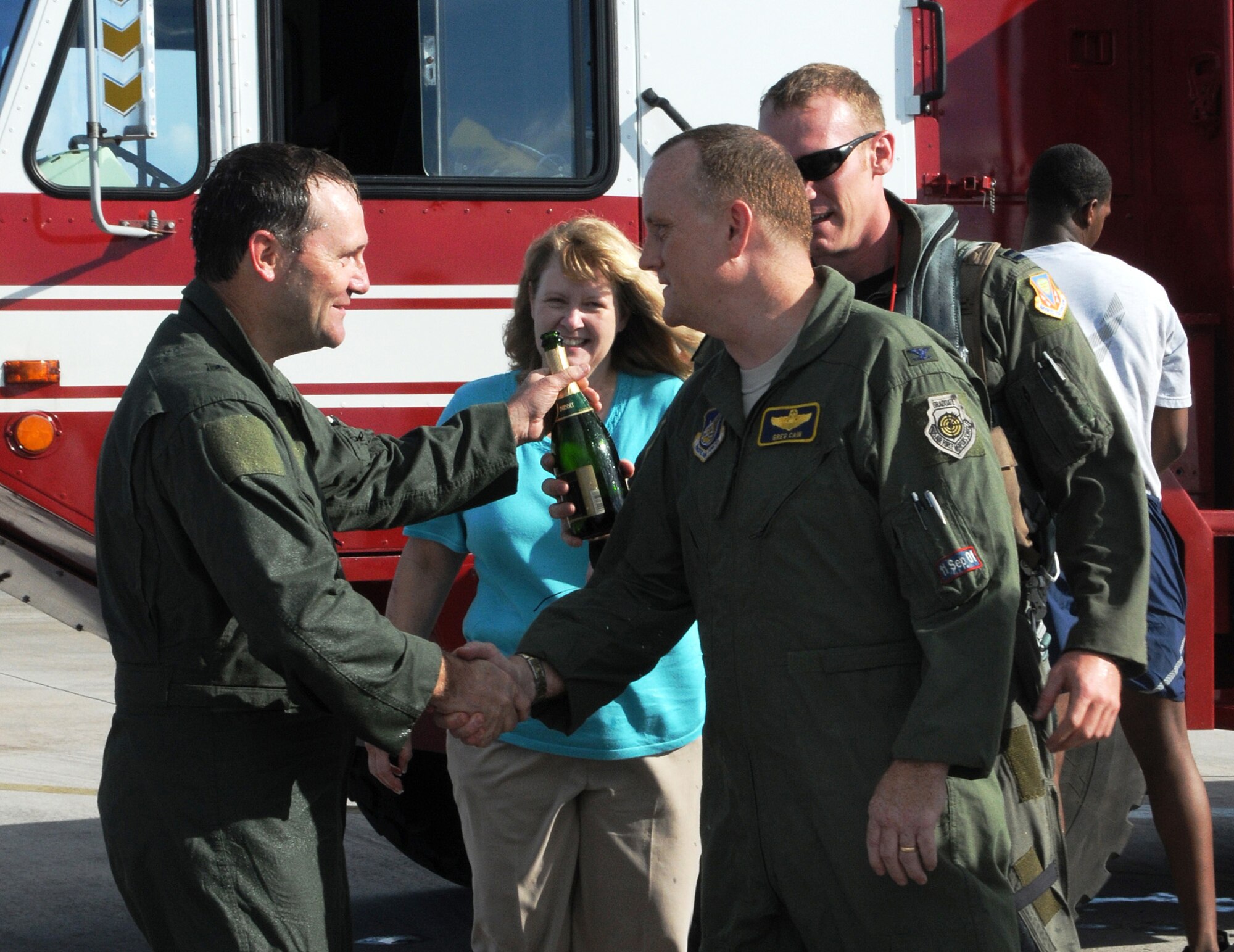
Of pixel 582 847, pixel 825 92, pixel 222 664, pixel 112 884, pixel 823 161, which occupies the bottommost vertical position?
pixel 112 884

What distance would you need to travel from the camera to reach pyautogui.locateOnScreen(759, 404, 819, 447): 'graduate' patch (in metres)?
2.38

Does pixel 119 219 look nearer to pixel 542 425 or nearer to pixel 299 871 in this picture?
pixel 542 425

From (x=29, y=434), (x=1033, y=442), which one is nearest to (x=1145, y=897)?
(x=1033, y=442)

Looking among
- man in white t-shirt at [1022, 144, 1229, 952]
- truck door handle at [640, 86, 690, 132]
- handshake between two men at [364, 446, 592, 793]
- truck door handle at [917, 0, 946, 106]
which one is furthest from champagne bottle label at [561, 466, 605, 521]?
truck door handle at [917, 0, 946, 106]

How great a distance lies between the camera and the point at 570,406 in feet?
11.0

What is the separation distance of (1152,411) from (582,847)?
184 cm

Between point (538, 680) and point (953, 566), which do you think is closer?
point (953, 566)

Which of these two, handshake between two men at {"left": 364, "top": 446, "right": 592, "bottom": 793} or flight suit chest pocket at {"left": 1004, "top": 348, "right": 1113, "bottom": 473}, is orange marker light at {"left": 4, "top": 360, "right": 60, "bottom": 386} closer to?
handshake between two men at {"left": 364, "top": 446, "right": 592, "bottom": 793}

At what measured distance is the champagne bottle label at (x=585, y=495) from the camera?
10.5 feet

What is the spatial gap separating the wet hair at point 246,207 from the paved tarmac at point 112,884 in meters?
2.94

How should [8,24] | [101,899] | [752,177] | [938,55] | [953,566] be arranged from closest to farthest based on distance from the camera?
[953,566] < [752,177] < [8,24] < [938,55] < [101,899]

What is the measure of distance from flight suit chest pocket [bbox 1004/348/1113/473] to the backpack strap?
8cm

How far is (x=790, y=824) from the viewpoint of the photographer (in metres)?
2.37

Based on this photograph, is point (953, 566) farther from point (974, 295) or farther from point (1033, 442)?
point (974, 295)
